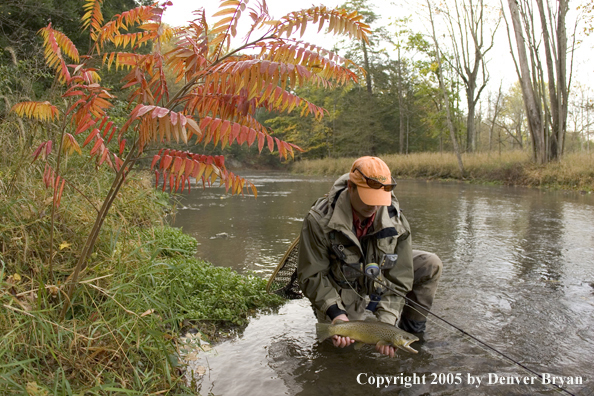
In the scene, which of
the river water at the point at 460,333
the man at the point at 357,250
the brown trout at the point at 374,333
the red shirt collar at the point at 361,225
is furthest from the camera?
the red shirt collar at the point at 361,225

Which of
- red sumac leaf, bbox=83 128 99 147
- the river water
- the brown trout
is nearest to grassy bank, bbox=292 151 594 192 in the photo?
the river water

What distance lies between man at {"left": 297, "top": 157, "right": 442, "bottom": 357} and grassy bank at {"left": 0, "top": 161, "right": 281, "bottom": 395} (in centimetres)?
112

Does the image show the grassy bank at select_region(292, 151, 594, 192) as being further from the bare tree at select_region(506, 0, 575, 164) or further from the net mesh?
the net mesh

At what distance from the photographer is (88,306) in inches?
119

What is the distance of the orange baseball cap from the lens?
340 cm

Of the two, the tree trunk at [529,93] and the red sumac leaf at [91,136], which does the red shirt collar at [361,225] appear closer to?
the red sumac leaf at [91,136]

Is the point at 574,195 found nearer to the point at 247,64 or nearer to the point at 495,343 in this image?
the point at 495,343

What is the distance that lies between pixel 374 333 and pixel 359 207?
102cm

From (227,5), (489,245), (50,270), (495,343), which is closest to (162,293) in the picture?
(50,270)

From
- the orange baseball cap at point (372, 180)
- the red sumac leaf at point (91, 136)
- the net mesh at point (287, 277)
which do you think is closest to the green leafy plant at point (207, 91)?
the red sumac leaf at point (91, 136)

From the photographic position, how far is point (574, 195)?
15820mm

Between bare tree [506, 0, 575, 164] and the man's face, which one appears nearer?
the man's face

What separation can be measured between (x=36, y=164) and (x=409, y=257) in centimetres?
382

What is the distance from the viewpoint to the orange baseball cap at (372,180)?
340 cm
